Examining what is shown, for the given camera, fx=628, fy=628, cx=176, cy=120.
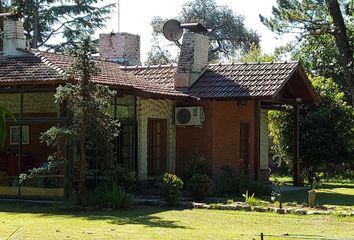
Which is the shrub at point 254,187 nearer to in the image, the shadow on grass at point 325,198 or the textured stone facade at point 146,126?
the shadow on grass at point 325,198

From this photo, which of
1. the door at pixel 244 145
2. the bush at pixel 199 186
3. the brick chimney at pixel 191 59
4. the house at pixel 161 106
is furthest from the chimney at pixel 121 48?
the bush at pixel 199 186

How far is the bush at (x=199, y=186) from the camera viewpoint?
15.5m

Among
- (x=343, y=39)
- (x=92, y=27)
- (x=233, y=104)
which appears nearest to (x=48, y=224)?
(x=343, y=39)

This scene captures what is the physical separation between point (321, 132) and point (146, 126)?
786cm

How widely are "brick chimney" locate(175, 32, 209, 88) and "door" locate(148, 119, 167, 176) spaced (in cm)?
165

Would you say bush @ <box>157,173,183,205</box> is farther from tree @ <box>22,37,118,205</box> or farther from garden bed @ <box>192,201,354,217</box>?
tree @ <box>22,37,118,205</box>

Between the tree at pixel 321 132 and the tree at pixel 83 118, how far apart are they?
10853 millimetres

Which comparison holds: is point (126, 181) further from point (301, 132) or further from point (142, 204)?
point (301, 132)

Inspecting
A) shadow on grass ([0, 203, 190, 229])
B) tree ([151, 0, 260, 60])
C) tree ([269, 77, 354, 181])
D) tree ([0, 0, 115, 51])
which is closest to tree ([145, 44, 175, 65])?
tree ([151, 0, 260, 60])

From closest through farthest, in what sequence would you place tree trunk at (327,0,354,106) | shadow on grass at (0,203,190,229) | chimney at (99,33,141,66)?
shadow on grass at (0,203,190,229), tree trunk at (327,0,354,106), chimney at (99,33,141,66)

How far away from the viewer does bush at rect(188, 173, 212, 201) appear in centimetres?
1548

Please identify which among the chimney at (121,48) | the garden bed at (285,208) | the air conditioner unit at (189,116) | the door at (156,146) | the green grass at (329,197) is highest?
the chimney at (121,48)

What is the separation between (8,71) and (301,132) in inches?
466

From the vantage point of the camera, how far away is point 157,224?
1136 cm
